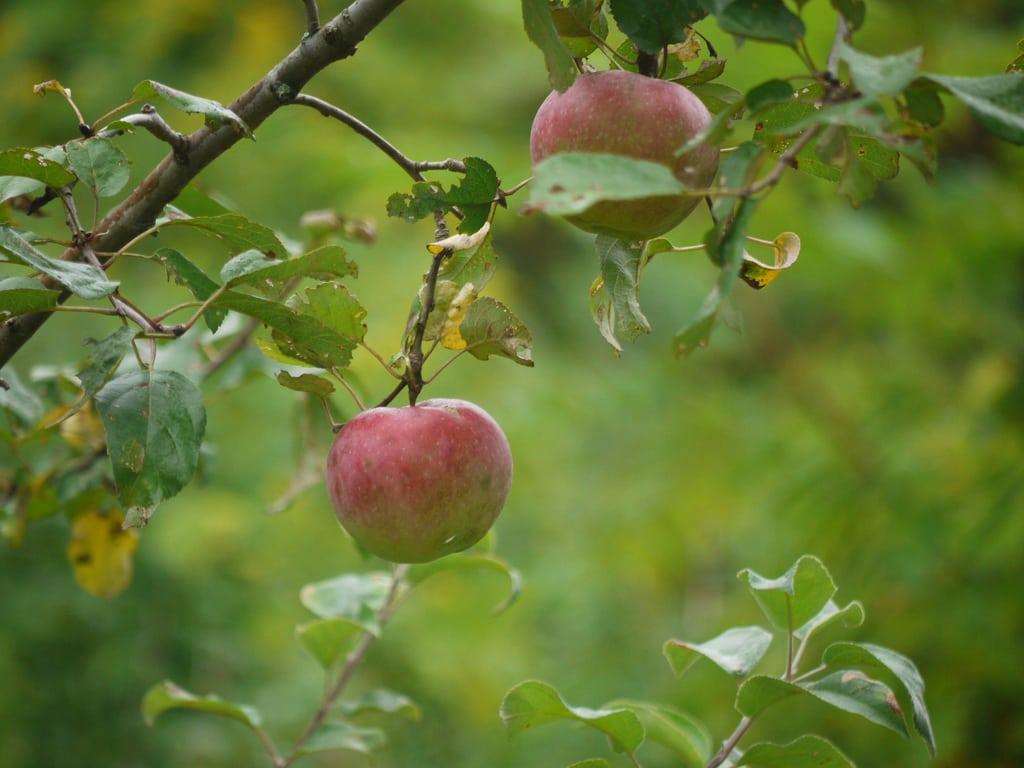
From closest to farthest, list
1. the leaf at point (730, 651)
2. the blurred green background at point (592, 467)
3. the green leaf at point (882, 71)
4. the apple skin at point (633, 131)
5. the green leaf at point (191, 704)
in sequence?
the green leaf at point (882, 71) → the apple skin at point (633, 131) → the leaf at point (730, 651) → the green leaf at point (191, 704) → the blurred green background at point (592, 467)

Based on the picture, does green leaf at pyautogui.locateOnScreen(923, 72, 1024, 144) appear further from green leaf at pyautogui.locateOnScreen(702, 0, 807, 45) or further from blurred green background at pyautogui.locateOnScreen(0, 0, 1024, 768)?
blurred green background at pyautogui.locateOnScreen(0, 0, 1024, 768)

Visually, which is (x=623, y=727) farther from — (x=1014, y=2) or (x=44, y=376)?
(x=1014, y=2)

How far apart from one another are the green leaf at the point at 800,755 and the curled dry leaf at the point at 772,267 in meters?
0.23

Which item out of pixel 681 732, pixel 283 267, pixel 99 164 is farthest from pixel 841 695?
pixel 99 164

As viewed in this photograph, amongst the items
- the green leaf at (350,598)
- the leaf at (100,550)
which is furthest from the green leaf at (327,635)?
the leaf at (100,550)

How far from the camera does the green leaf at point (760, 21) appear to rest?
0.39 metres

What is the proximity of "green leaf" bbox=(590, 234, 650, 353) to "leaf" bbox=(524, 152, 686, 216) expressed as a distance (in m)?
0.16

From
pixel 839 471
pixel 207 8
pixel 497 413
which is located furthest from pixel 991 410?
pixel 207 8

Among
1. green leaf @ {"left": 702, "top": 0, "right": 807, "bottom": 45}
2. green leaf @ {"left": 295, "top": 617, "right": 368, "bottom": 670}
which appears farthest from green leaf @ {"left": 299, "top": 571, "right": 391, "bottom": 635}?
green leaf @ {"left": 702, "top": 0, "right": 807, "bottom": 45}

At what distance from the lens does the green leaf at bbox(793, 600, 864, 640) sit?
56 cm

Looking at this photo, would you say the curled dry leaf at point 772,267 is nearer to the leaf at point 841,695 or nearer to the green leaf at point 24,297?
the leaf at point 841,695

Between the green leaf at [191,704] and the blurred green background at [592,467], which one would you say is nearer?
the green leaf at [191,704]

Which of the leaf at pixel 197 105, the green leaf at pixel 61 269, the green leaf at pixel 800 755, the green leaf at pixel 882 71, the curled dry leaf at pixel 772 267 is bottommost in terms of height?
the green leaf at pixel 800 755

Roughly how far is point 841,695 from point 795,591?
0.19 feet
